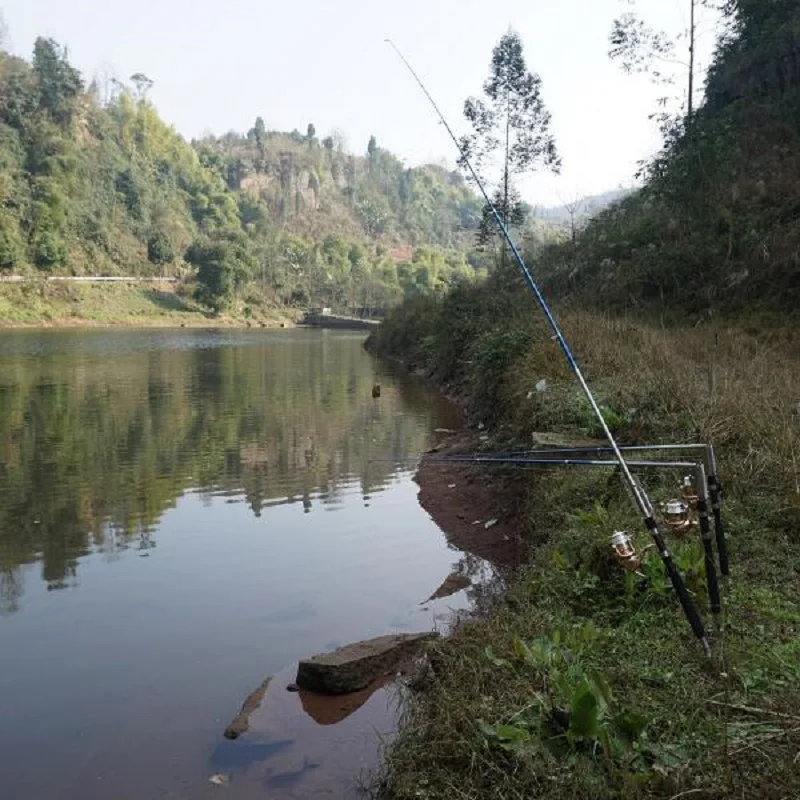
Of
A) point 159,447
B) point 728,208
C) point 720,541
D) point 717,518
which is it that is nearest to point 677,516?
point 717,518

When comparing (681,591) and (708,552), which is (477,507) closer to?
(708,552)

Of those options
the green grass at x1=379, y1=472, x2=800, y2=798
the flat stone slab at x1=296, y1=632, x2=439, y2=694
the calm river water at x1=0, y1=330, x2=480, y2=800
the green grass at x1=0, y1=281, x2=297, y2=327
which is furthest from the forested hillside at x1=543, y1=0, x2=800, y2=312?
the green grass at x1=0, y1=281, x2=297, y2=327

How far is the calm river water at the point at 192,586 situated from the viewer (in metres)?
4.26

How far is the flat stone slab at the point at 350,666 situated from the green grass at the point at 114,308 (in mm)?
60346

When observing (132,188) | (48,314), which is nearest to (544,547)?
(48,314)

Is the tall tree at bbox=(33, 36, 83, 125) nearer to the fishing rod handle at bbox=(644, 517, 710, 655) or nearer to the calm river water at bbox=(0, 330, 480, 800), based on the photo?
the calm river water at bbox=(0, 330, 480, 800)

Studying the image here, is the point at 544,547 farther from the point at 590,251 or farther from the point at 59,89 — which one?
the point at 59,89

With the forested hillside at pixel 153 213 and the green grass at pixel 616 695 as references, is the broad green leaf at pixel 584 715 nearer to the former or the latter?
the green grass at pixel 616 695

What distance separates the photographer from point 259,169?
493 feet

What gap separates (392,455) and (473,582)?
624 cm

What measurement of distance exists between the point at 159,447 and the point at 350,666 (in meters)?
9.15

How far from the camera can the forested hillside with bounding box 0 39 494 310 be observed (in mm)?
73812

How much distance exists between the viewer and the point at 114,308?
230ft

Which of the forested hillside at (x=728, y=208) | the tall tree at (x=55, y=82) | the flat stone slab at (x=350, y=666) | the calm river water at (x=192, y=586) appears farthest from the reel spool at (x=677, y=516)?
the tall tree at (x=55, y=82)
